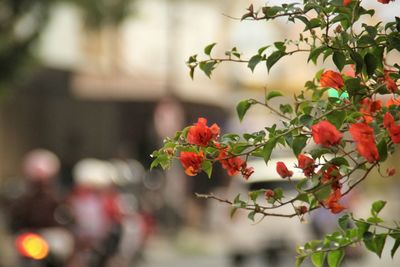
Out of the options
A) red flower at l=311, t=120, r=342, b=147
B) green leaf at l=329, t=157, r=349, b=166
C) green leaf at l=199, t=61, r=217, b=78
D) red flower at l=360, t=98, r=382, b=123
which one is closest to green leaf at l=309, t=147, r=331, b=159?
green leaf at l=329, t=157, r=349, b=166

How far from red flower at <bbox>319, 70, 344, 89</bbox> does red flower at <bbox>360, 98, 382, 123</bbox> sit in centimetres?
11

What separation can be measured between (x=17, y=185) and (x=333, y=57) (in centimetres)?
2043

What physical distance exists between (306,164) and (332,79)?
1.08 ft

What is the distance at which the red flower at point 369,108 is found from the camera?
3.87 m

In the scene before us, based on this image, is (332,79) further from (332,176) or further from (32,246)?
(32,246)

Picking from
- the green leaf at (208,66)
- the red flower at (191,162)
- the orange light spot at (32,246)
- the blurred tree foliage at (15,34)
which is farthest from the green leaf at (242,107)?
the blurred tree foliage at (15,34)

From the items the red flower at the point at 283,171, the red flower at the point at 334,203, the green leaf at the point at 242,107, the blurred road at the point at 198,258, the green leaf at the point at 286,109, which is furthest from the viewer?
the blurred road at the point at 198,258

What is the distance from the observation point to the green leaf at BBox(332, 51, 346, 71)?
386 centimetres

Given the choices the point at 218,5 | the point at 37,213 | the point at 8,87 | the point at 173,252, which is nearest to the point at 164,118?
the point at 173,252

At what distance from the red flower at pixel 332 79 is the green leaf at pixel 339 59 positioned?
137 millimetres

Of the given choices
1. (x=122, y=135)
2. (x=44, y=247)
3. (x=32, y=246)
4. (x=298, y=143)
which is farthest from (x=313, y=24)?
(x=122, y=135)

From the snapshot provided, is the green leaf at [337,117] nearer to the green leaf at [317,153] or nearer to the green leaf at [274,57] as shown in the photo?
the green leaf at [317,153]

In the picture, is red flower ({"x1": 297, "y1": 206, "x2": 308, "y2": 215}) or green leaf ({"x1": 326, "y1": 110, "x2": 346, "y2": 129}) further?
red flower ({"x1": 297, "y1": 206, "x2": 308, "y2": 215})

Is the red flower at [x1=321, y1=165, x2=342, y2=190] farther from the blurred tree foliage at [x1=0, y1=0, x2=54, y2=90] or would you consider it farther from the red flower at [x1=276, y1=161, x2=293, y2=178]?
the blurred tree foliage at [x1=0, y1=0, x2=54, y2=90]
